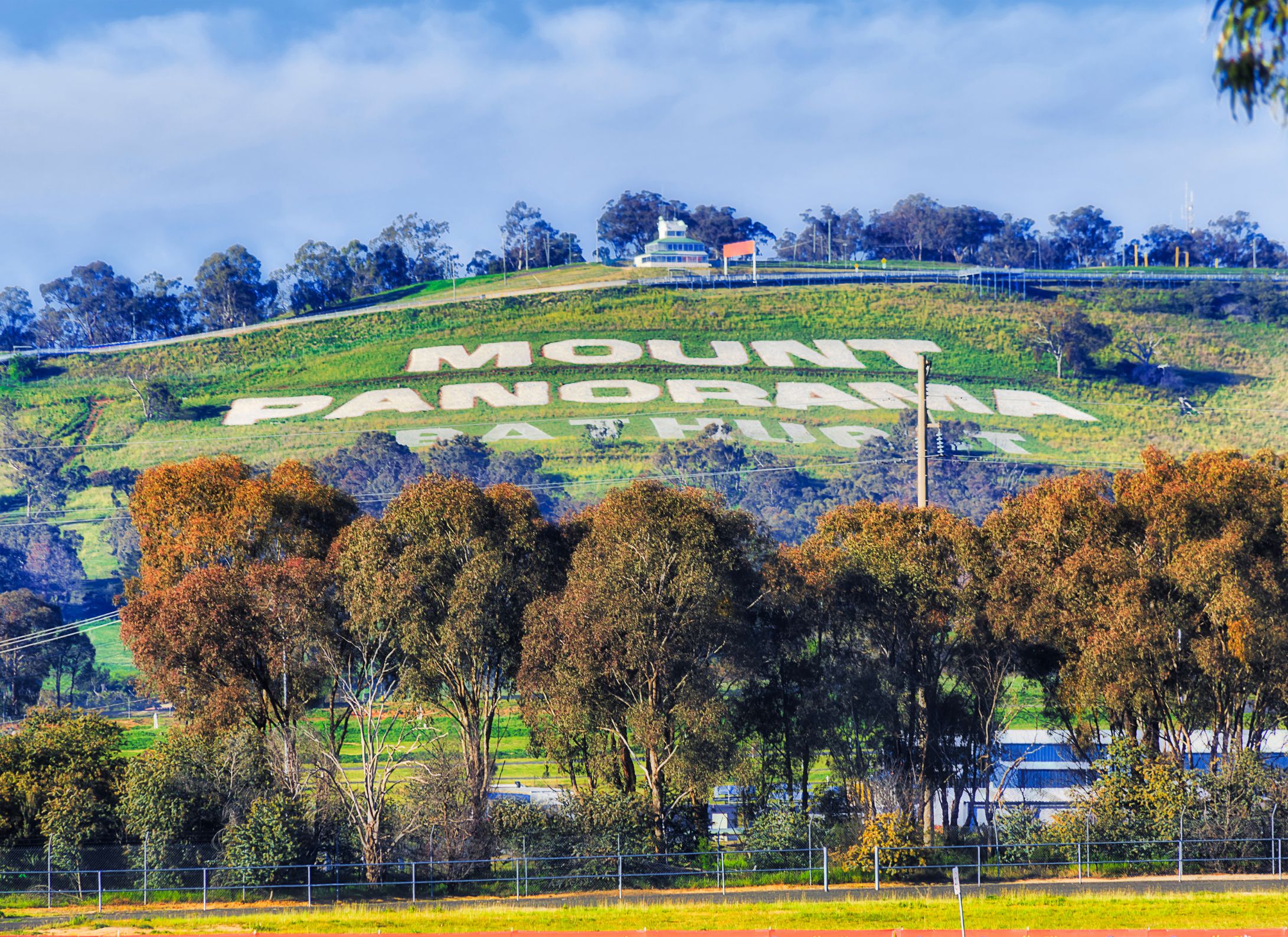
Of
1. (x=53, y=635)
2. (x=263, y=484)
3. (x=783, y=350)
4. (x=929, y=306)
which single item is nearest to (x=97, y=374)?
(x=783, y=350)

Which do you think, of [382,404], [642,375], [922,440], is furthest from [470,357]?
[922,440]

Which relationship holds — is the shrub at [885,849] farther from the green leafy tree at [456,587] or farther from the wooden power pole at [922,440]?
the wooden power pole at [922,440]

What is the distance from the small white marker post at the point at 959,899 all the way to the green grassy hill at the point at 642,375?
10051 cm

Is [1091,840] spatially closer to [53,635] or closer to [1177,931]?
[1177,931]

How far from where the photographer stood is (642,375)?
156 metres

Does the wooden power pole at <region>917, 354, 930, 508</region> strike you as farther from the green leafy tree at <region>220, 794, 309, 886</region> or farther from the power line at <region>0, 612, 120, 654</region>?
the power line at <region>0, 612, 120, 654</region>

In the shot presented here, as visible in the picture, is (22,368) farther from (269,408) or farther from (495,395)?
(495,395)

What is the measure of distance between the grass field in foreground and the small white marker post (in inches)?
7.3

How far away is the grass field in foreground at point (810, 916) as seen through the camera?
25.1 meters

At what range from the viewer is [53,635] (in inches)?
3036

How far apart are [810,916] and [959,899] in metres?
8.25

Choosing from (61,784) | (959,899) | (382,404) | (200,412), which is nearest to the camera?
(959,899)

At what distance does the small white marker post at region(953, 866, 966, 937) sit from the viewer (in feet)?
59.3

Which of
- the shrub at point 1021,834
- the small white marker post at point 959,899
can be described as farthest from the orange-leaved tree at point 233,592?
the shrub at point 1021,834
